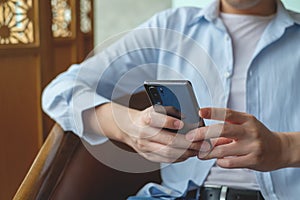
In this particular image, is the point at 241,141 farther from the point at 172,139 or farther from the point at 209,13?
the point at 209,13

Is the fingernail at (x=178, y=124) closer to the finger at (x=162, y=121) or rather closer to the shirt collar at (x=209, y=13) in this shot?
the finger at (x=162, y=121)

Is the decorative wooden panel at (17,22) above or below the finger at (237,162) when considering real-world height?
above

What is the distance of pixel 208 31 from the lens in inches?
35.4

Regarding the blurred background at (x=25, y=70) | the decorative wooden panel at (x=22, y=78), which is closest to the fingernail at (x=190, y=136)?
the blurred background at (x=25, y=70)

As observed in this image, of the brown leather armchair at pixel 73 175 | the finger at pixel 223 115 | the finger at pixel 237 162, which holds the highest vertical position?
the finger at pixel 223 115

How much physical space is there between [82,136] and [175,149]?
232 millimetres

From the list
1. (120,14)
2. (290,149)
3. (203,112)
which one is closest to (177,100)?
(203,112)

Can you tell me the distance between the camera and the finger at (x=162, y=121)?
62cm

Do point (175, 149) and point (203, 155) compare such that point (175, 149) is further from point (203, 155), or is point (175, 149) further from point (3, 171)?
point (3, 171)

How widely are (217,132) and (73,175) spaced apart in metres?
0.32

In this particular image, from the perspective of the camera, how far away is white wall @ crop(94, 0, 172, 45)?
2627 mm

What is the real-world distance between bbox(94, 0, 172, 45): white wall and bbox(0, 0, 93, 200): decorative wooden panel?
1.04 m

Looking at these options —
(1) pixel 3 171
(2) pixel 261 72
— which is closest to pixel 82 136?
(2) pixel 261 72

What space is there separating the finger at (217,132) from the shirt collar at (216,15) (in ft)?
1.07
